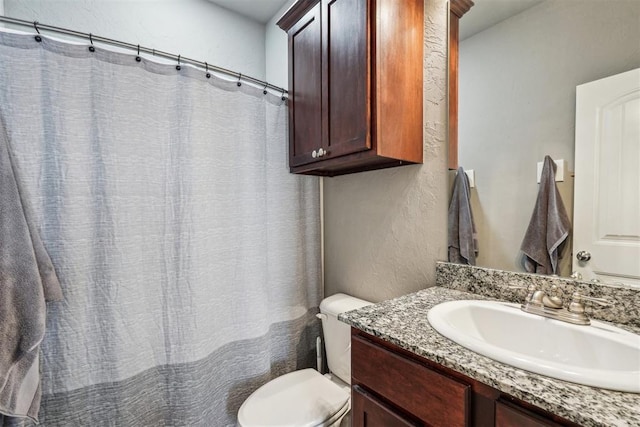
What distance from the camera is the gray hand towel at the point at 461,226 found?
3.49 feet

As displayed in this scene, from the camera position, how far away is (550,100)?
0.87 metres

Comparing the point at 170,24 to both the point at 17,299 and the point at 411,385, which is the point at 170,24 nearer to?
the point at 17,299

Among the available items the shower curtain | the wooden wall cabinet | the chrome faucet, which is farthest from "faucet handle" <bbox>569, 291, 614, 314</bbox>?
the shower curtain

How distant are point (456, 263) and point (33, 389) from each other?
1598 millimetres

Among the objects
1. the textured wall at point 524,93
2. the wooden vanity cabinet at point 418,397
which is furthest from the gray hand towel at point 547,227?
the wooden vanity cabinet at point 418,397

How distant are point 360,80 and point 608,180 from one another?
813 mm

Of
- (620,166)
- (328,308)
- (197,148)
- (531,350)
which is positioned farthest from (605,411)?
(197,148)

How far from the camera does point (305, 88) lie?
1.33m

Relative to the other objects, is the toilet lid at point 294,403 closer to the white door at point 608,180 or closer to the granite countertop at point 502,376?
the granite countertop at point 502,376

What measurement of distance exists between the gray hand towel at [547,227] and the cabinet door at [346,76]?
0.58 meters

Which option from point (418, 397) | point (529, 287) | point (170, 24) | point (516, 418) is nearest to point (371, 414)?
point (418, 397)

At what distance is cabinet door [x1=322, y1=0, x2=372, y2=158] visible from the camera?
39.9 inches

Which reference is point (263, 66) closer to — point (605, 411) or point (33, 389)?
point (33, 389)

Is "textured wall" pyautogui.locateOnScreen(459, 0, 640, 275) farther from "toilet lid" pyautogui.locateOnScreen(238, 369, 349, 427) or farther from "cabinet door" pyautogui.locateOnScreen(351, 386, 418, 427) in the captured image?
"toilet lid" pyautogui.locateOnScreen(238, 369, 349, 427)
